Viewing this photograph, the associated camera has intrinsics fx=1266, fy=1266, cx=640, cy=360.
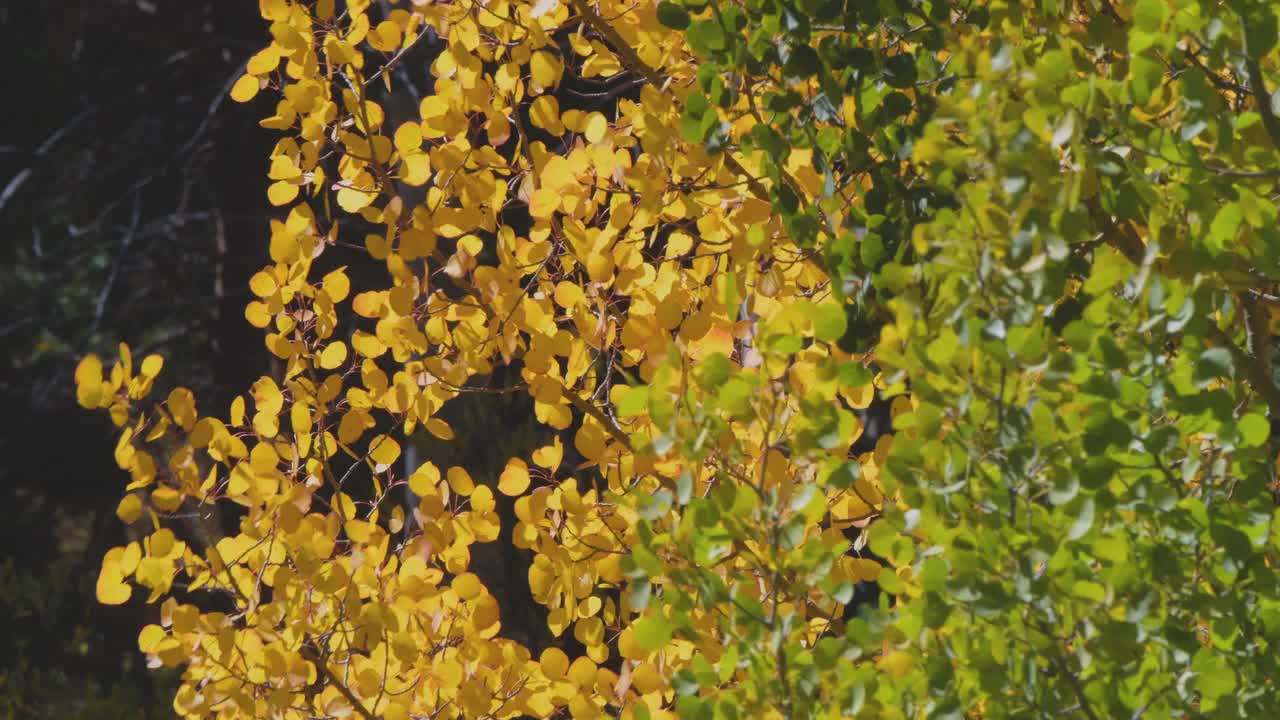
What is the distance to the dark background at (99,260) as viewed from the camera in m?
5.41

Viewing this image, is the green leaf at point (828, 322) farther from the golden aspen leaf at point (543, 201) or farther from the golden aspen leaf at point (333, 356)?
the golden aspen leaf at point (333, 356)

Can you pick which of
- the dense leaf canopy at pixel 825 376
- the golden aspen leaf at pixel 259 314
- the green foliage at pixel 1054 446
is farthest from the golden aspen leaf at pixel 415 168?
the green foliage at pixel 1054 446

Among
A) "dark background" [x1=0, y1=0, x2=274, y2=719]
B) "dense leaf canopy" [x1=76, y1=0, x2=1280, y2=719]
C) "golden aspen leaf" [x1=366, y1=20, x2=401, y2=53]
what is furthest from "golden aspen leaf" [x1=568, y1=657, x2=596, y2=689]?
"dark background" [x1=0, y1=0, x2=274, y2=719]

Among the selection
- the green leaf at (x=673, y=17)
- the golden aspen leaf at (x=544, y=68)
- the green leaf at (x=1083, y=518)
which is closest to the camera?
the green leaf at (x=1083, y=518)

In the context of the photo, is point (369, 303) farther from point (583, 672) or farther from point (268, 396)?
point (583, 672)

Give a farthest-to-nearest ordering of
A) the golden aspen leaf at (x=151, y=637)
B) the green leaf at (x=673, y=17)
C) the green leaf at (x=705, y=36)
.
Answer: the golden aspen leaf at (x=151, y=637)
the green leaf at (x=673, y=17)
the green leaf at (x=705, y=36)

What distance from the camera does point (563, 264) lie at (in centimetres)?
211

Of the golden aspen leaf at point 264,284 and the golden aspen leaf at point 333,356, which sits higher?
the golden aspen leaf at point 264,284

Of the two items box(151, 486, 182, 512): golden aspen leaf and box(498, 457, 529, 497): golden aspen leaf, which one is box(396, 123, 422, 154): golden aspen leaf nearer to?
box(498, 457, 529, 497): golden aspen leaf

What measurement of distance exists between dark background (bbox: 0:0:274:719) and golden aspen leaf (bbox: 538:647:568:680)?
341cm

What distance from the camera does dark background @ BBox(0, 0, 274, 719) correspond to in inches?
213

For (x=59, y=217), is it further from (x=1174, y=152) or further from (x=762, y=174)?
(x=1174, y=152)

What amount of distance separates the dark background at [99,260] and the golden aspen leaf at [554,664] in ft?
11.2

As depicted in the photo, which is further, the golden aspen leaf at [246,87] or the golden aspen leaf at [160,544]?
the golden aspen leaf at [246,87]
